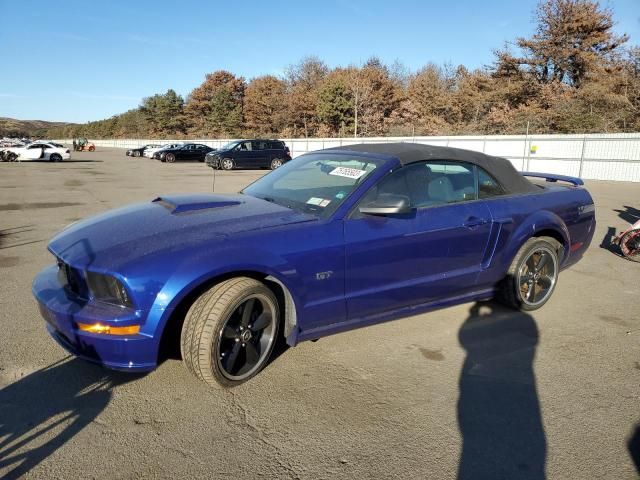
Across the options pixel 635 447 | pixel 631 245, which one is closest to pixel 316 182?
pixel 635 447

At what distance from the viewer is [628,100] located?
25734 millimetres

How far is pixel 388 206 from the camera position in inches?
126

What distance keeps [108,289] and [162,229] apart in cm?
53

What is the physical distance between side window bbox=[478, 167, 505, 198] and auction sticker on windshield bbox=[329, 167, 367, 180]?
1185mm

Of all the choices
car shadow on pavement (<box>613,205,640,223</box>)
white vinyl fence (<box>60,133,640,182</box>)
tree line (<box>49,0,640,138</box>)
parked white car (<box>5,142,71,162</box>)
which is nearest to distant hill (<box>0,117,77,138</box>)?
tree line (<box>49,0,640,138</box>)

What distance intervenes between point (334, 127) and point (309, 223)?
153 ft

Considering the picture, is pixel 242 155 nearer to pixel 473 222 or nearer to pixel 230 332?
pixel 473 222

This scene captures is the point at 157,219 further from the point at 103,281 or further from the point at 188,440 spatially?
the point at 188,440

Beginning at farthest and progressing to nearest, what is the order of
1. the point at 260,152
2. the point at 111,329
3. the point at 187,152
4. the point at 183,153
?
the point at 187,152
the point at 183,153
the point at 260,152
the point at 111,329

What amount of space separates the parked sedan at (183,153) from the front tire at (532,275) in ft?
105

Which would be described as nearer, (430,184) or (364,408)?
(364,408)

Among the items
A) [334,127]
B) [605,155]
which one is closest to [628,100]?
[605,155]

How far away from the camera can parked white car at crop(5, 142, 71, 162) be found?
2983cm

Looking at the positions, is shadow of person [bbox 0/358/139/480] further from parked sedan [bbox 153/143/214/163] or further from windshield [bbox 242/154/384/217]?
parked sedan [bbox 153/143/214/163]
